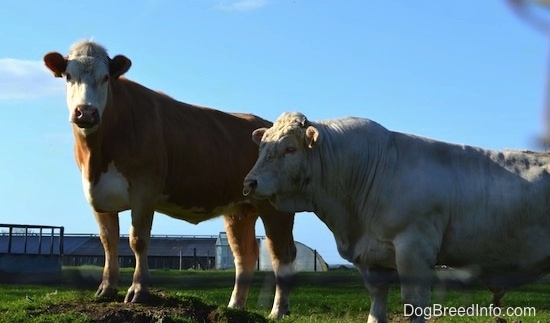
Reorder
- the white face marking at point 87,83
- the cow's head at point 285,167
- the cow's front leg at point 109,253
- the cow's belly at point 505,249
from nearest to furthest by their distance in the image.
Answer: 1. the cow's belly at point 505,249
2. the cow's head at point 285,167
3. the white face marking at point 87,83
4. the cow's front leg at point 109,253

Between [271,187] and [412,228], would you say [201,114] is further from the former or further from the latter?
[412,228]

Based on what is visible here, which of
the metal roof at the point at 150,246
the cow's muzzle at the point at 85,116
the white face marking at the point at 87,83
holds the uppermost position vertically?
the metal roof at the point at 150,246

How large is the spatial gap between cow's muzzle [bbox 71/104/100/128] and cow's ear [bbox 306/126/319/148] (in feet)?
8.05

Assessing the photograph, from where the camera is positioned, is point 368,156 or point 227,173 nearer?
point 368,156

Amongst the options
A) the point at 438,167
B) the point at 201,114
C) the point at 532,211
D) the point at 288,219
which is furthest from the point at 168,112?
the point at 532,211

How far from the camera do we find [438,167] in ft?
23.2

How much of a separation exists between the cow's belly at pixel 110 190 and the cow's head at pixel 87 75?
20.9 inches

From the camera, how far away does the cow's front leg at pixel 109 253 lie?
29.6ft

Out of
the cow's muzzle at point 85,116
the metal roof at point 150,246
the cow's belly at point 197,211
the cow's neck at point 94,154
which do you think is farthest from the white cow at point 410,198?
the metal roof at point 150,246

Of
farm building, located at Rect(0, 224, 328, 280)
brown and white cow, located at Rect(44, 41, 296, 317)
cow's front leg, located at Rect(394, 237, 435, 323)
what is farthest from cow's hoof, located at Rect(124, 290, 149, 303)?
farm building, located at Rect(0, 224, 328, 280)

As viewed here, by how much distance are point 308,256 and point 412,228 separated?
125 ft

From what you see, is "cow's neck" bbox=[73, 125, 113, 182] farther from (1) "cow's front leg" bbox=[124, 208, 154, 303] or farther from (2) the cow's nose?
(2) the cow's nose

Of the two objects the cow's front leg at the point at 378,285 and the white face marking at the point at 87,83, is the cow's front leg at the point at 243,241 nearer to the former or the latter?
the white face marking at the point at 87,83

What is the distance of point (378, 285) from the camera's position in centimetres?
716
